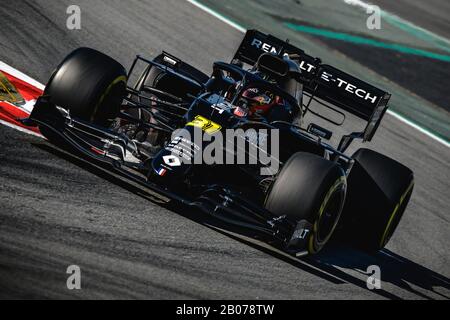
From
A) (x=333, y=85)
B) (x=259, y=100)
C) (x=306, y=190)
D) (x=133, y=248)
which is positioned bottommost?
(x=133, y=248)

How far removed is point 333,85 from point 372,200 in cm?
196

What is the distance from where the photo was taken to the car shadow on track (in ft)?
25.0

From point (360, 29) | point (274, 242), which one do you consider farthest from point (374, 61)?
point (274, 242)

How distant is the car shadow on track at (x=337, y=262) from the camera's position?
7.61 metres

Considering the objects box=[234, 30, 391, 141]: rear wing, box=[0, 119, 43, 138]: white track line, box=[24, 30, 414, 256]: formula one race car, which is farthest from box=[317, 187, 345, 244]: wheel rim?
box=[0, 119, 43, 138]: white track line

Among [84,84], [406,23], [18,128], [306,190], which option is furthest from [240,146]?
[406,23]

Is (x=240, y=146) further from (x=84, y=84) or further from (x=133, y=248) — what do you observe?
(x=133, y=248)

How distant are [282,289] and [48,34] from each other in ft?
22.3

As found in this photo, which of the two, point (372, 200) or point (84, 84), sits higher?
point (372, 200)

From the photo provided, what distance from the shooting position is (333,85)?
32.7 feet

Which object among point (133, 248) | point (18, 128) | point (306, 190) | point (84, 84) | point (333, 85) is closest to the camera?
point (133, 248)

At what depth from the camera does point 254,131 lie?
833cm

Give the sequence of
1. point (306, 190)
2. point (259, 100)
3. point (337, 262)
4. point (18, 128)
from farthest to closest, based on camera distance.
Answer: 1. point (259, 100)
2. point (18, 128)
3. point (337, 262)
4. point (306, 190)

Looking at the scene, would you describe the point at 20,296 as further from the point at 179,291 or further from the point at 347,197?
the point at 347,197
